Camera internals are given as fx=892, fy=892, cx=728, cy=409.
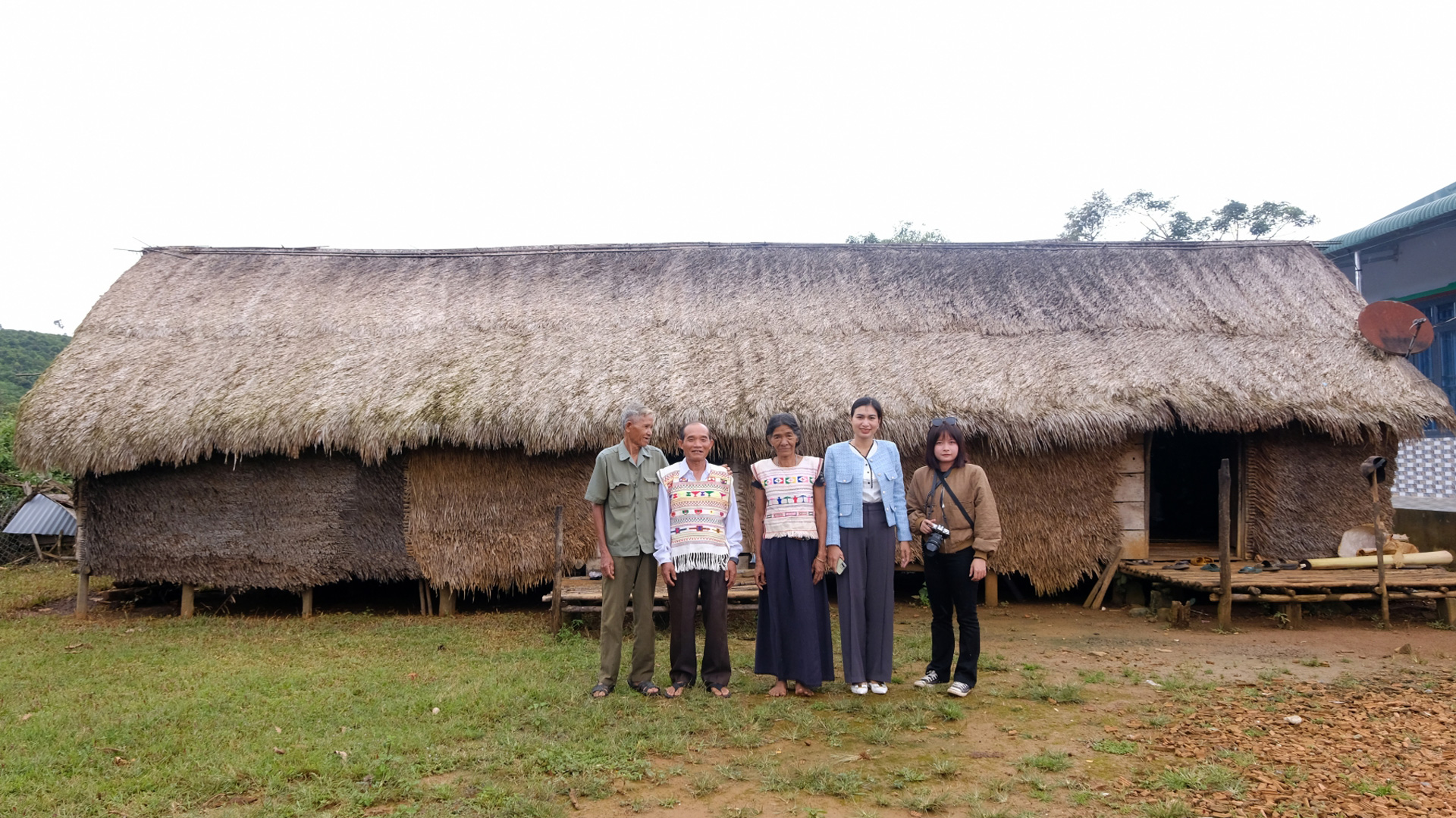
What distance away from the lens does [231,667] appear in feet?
20.6

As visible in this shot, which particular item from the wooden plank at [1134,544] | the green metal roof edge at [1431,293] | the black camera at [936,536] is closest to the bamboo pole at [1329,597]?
the wooden plank at [1134,544]

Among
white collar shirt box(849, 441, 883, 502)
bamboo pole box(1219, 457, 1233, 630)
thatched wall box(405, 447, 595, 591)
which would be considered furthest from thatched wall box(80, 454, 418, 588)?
bamboo pole box(1219, 457, 1233, 630)

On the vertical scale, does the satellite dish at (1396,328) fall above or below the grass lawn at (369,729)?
above

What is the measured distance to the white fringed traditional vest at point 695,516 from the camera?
512 centimetres

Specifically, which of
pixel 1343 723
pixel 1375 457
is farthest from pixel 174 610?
pixel 1375 457

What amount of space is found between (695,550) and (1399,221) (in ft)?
44.2

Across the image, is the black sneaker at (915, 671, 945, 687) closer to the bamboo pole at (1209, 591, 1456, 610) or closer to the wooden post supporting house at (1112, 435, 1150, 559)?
the bamboo pole at (1209, 591, 1456, 610)

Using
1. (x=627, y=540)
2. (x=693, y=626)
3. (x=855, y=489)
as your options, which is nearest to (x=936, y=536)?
(x=855, y=489)

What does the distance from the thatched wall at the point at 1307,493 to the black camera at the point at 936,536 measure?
5505 millimetres

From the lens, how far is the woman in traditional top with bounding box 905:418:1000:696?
4922 millimetres

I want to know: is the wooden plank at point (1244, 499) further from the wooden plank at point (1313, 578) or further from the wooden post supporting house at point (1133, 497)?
the wooden post supporting house at point (1133, 497)

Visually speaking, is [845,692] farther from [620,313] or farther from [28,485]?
[28,485]

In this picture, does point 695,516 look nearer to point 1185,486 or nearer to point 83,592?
point 83,592

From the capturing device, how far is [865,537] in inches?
199
